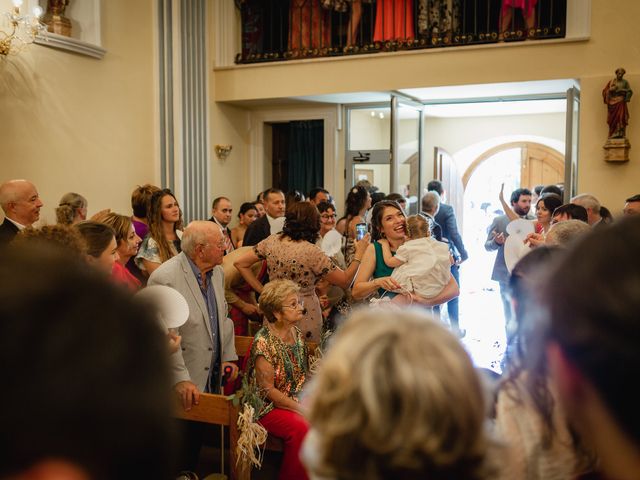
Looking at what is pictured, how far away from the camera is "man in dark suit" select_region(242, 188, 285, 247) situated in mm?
5738

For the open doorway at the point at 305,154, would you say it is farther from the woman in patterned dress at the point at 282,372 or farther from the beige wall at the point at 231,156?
the woman in patterned dress at the point at 282,372

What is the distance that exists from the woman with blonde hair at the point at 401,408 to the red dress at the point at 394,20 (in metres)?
7.60

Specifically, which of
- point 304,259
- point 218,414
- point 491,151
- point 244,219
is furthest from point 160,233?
point 491,151

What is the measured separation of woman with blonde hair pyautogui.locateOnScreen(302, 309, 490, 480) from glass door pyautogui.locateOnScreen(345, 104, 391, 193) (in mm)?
8242

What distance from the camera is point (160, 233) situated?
4.44 meters

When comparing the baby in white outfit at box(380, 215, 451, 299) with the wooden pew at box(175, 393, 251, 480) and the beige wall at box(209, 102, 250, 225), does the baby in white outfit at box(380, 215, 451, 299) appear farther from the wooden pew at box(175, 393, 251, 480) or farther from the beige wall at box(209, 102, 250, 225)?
the beige wall at box(209, 102, 250, 225)

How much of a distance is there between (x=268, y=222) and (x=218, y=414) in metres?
2.89

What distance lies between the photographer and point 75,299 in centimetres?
58

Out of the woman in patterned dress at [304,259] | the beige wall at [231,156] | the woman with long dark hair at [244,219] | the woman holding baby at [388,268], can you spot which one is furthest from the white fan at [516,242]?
the beige wall at [231,156]

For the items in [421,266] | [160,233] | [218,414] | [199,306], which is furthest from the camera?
[160,233]

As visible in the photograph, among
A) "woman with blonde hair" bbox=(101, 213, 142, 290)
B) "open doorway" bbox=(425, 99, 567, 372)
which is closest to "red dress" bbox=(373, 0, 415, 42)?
"open doorway" bbox=(425, 99, 567, 372)

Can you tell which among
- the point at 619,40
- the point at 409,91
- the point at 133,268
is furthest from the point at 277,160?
the point at 133,268

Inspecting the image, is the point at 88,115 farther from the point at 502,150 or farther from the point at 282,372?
the point at 502,150

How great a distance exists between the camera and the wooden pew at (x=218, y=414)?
313cm
